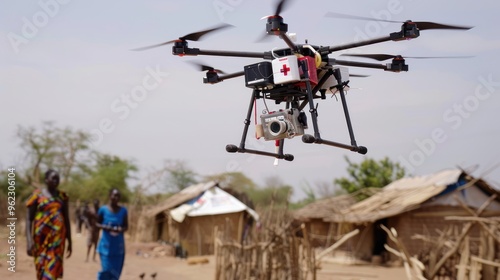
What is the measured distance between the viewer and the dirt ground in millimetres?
13625

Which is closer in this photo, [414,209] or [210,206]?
[414,209]

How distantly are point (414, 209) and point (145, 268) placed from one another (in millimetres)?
8850

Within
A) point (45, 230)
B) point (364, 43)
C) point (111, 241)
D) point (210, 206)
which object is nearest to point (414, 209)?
point (210, 206)

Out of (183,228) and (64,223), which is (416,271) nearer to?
(64,223)

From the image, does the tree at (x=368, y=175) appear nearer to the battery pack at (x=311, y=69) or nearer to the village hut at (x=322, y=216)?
the village hut at (x=322, y=216)

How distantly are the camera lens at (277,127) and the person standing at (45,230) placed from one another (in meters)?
5.04

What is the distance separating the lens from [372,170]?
35344 millimetres

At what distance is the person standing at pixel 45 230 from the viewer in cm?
832

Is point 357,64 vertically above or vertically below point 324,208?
below

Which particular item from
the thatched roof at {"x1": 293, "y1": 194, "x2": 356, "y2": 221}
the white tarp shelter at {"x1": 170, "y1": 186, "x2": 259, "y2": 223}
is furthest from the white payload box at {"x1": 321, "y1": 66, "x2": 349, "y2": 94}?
the white tarp shelter at {"x1": 170, "y1": 186, "x2": 259, "y2": 223}

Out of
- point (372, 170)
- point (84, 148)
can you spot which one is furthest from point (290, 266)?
point (84, 148)

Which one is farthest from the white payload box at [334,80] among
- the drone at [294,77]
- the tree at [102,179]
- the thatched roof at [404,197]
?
the tree at [102,179]

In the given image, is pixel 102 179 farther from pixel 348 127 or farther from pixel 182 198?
pixel 348 127

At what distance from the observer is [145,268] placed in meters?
18.8
